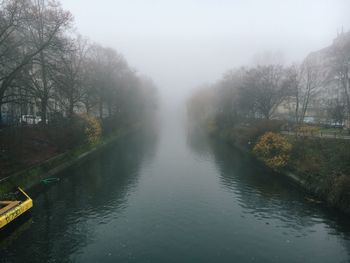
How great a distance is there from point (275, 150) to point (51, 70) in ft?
98.2

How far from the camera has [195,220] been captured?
2367cm

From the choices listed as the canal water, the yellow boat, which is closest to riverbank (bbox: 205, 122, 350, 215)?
the canal water

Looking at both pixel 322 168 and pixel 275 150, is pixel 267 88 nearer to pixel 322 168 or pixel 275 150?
pixel 275 150

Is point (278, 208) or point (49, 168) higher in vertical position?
point (49, 168)

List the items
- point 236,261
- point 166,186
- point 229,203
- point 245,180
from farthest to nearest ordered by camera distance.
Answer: point 245,180 < point 166,186 < point 229,203 < point 236,261

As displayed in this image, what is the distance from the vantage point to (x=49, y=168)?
36688mm

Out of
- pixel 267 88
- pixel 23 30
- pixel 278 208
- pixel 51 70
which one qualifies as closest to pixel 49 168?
pixel 51 70

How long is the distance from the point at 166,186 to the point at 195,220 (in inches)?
377

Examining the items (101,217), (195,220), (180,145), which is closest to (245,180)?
(195,220)

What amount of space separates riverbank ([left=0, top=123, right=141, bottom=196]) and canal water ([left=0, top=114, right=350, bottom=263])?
5.80 feet

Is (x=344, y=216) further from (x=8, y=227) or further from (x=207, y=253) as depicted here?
(x=8, y=227)

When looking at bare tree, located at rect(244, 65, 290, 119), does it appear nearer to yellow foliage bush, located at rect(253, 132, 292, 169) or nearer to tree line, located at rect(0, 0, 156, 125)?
yellow foliage bush, located at rect(253, 132, 292, 169)

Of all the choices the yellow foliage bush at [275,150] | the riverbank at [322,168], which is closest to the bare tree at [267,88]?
the riverbank at [322,168]

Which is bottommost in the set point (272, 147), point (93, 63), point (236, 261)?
point (236, 261)
